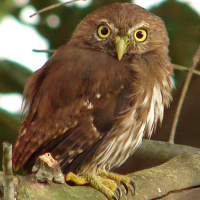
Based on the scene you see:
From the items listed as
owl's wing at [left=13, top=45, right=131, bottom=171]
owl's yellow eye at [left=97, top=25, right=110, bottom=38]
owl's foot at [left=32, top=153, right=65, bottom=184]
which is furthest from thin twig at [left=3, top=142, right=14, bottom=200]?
owl's yellow eye at [left=97, top=25, right=110, bottom=38]

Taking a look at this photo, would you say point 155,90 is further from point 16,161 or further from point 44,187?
point 44,187

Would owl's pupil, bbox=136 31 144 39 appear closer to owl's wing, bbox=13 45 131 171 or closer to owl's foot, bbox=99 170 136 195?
owl's wing, bbox=13 45 131 171

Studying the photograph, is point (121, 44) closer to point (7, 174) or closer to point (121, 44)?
point (121, 44)

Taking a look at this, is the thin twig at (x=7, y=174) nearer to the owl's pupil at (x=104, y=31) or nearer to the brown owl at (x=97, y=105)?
the brown owl at (x=97, y=105)

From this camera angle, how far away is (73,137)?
3834 millimetres

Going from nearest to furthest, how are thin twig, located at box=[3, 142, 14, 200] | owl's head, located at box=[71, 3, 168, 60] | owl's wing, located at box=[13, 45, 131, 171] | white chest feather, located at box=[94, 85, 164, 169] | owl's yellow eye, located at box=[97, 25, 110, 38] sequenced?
thin twig, located at box=[3, 142, 14, 200] < owl's wing, located at box=[13, 45, 131, 171] < white chest feather, located at box=[94, 85, 164, 169] < owl's head, located at box=[71, 3, 168, 60] < owl's yellow eye, located at box=[97, 25, 110, 38]

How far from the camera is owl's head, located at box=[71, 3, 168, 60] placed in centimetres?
441

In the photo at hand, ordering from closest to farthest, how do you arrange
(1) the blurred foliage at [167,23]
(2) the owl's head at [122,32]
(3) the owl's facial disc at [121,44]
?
(3) the owl's facial disc at [121,44] → (2) the owl's head at [122,32] → (1) the blurred foliage at [167,23]

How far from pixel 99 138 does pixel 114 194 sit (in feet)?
1.63

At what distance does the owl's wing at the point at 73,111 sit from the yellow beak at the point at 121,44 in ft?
0.45

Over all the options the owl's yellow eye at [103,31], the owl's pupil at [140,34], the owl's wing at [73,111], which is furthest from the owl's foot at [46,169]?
the owl's pupil at [140,34]

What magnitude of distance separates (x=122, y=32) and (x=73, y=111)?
35.7 inches

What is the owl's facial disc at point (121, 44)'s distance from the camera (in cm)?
424

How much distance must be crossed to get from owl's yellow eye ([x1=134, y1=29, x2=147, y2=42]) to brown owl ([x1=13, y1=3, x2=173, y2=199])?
53mm
